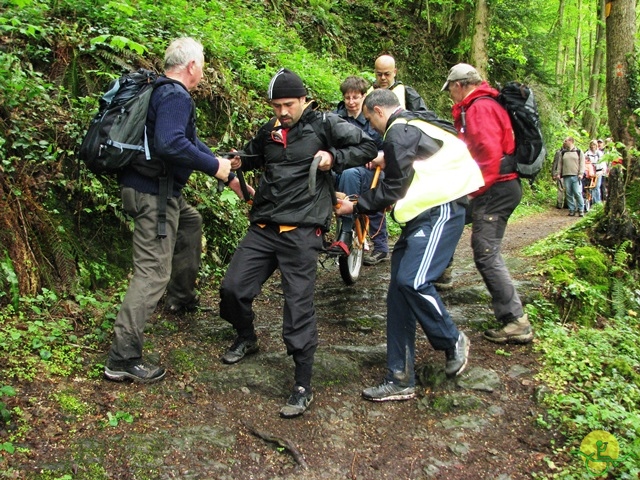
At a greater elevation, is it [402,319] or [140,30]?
[140,30]

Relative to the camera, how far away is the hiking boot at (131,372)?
4.00 m

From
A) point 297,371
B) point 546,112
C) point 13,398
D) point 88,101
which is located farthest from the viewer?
point 546,112

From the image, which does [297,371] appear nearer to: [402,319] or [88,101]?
[402,319]

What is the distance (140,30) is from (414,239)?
Answer: 4.90m

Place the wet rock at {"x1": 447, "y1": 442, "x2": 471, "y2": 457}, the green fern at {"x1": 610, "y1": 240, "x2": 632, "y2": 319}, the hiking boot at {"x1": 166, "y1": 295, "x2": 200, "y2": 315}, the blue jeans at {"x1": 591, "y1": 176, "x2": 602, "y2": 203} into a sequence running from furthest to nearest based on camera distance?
1. the blue jeans at {"x1": 591, "y1": 176, "x2": 602, "y2": 203}
2. the green fern at {"x1": 610, "y1": 240, "x2": 632, "y2": 319}
3. the hiking boot at {"x1": 166, "y1": 295, "x2": 200, "y2": 315}
4. the wet rock at {"x1": 447, "y1": 442, "x2": 471, "y2": 457}

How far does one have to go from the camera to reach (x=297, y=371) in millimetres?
4012

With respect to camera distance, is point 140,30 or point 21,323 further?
point 140,30

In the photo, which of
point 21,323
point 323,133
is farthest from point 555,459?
point 21,323

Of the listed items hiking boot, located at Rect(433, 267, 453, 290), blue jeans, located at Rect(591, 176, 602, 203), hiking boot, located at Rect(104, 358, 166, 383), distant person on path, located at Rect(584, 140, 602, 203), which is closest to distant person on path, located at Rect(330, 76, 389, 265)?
hiking boot, located at Rect(433, 267, 453, 290)

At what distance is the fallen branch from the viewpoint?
3448mm

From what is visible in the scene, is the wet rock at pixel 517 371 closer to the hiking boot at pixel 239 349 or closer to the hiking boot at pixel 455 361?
the hiking boot at pixel 455 361

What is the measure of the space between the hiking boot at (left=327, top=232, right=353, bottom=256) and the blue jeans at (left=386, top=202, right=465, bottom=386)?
1.26m

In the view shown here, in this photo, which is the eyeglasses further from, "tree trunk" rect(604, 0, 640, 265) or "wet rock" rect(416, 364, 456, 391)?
"tree trunk" rect(604, 0, 640, 265)

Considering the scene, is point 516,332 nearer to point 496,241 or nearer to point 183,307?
point 496,241
